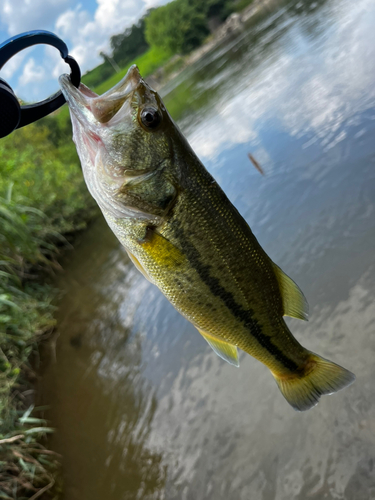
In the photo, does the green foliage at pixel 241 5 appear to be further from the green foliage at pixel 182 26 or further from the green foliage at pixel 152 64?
the green foliage at pixel 152 64

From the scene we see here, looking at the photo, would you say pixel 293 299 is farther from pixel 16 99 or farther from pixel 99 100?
pixel 16 99

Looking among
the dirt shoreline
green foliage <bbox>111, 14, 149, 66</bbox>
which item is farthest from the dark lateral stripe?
green foliage <bbox>111, 14, 149, 66</bbox>

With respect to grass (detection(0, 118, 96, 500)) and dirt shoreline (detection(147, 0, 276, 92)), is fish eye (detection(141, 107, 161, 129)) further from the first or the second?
dirt shoreline (detection(147, 0, 276, 92))

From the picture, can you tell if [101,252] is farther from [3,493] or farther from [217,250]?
[217,250]

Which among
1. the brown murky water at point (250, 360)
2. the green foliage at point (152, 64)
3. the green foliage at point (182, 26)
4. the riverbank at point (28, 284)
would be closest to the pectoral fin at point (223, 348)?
the brown murky water at point (250, 360)

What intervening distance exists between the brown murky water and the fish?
1.94 meters

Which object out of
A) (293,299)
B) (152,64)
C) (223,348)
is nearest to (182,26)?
(152,64)

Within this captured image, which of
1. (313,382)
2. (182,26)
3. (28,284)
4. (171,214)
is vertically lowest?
(28,284)

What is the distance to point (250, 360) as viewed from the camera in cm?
476

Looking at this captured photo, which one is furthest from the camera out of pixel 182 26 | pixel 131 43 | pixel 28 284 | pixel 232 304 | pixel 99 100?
pixel 131 43

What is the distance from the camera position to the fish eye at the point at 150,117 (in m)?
1.76

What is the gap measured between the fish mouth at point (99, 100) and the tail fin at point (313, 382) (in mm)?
1867

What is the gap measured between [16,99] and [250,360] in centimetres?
426

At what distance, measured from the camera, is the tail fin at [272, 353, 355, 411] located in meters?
1.99
